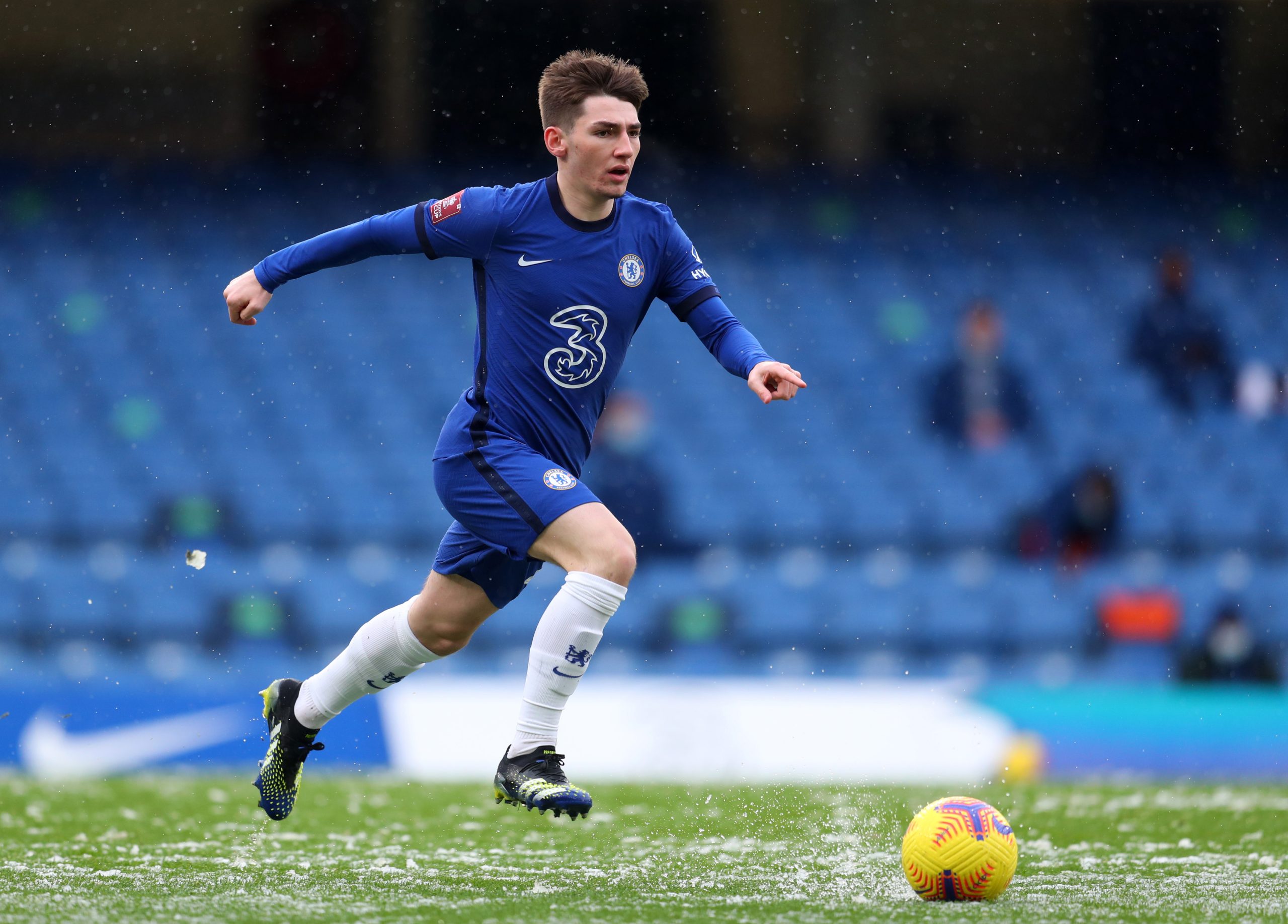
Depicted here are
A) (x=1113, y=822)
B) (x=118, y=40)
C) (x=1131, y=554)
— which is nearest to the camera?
(x=1113, y=822)

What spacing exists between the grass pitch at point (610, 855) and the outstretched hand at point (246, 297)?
1678mm

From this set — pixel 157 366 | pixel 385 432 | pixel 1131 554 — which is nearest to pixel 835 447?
pixel 1131 554

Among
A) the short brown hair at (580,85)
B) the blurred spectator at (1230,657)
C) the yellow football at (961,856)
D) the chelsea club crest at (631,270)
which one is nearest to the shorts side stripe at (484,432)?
the chelsea club crest at (631,270)

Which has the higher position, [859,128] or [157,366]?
[859,128]

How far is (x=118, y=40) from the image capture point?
53.3 feet

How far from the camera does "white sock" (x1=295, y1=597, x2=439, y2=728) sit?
212 inches

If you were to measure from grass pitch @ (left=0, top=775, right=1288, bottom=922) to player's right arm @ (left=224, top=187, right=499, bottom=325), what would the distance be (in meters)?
1.76

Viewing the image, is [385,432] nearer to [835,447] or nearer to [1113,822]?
[835,447]

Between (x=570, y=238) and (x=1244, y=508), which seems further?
(x=1244, y=508)

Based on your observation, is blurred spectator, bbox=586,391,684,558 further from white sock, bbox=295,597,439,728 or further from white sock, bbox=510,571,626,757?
white sock, bbox=510,571,626,757

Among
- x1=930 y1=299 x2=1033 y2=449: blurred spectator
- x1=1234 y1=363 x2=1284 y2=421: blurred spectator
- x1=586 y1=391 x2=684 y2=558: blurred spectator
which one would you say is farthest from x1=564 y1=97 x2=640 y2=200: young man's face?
x1=1234 y1=363 x2=1284 y2=421: blurred spectator

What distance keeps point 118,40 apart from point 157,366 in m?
3.82

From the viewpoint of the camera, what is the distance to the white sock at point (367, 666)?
5.39 metres

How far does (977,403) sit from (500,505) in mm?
9797
